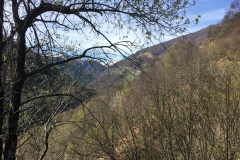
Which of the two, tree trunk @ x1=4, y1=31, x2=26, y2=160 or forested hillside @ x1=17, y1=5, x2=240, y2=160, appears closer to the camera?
tree trunk @ x1=4, y1=31, x2=26, y2=160

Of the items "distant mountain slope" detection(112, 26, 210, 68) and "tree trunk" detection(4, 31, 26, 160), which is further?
"tree trunk" detection(4, 31, 26, 160)

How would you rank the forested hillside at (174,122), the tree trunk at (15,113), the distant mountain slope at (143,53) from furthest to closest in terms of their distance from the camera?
the forested hillside at (174,122) < the tree trunk at (15,113) < the distant mountain slope at (143,53)

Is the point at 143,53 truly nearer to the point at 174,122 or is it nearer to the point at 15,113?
the point at 174,122

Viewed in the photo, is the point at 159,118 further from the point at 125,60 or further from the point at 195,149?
the point at 125,60

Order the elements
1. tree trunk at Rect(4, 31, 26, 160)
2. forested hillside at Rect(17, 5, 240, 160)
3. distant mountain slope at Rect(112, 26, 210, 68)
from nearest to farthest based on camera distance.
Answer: distant mountain slope at Rect(112, 26, 210, 68) < tree trunk at Rect(4, 31, 26, 160) < forested hillside at Rect(17, 5, 240, 160)

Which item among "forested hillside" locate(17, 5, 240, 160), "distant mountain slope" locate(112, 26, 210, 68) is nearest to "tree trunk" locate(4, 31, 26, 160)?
"forested hillside" locate(17, 5, 240, 160)

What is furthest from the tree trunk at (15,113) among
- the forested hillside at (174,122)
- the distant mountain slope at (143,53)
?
the distant mountain slope at (143,53)

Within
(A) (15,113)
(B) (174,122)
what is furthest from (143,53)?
(A) (15,113)

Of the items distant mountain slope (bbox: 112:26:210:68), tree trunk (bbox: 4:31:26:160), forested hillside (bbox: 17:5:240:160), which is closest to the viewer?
distant mountain slope (bbox: 112:26:210:68)

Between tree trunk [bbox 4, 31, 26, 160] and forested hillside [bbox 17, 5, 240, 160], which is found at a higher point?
tree trunk [bbox 4, 31, 26, 160]

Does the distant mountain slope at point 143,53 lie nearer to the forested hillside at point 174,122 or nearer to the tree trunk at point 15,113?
the forested hillside at point 174,122

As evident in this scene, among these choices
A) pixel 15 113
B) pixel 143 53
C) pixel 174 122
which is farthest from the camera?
pixel 174 122

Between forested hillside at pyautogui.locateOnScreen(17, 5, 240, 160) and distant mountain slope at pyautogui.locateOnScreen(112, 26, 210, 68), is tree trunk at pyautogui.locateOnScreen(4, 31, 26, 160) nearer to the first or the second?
forested hillside at pyautogui.locateOnScreen(17, 5, 240, 160)

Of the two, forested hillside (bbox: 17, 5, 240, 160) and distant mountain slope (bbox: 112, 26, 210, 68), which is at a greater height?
distant mountain slope (bbox: 112, 26, 210, 68)
